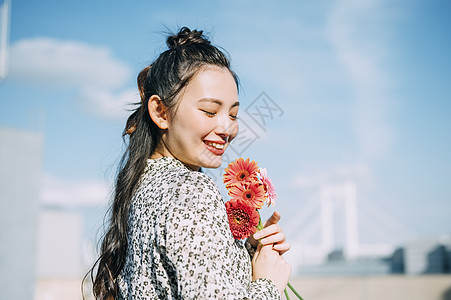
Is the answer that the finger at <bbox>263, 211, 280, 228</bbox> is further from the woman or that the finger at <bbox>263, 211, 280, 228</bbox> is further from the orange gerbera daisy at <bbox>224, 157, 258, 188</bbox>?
the orange gerbera daisy at <bbox>224, 157, 258, 188</bbox>

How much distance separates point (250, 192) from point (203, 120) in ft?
0.74

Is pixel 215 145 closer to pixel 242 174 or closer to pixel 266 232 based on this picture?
pixel 242 174

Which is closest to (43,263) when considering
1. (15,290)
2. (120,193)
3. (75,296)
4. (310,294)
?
(75,296)

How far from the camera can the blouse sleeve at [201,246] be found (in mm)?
1043

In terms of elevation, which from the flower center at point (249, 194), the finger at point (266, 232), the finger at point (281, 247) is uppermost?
the flower center at point (249, 194)

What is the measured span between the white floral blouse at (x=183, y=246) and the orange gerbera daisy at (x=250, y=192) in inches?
6.7

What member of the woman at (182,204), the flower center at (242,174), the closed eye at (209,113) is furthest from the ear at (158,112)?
the flower center at (242,174)

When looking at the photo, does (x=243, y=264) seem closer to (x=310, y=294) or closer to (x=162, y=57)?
(x=162, y=57)

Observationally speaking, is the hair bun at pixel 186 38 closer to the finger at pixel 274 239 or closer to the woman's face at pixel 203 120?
the woman's face at pixel 203 120

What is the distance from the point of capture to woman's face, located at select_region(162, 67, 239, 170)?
1.33 m

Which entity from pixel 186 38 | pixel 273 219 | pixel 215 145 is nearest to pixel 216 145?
pixel 215 145

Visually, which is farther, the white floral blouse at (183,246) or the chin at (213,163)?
the chin at (213,163)

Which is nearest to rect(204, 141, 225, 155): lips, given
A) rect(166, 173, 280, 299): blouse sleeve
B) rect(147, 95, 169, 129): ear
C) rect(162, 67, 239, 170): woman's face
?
rect(162, 67, 239, 170): woman's face

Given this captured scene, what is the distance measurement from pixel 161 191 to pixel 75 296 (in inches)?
377
